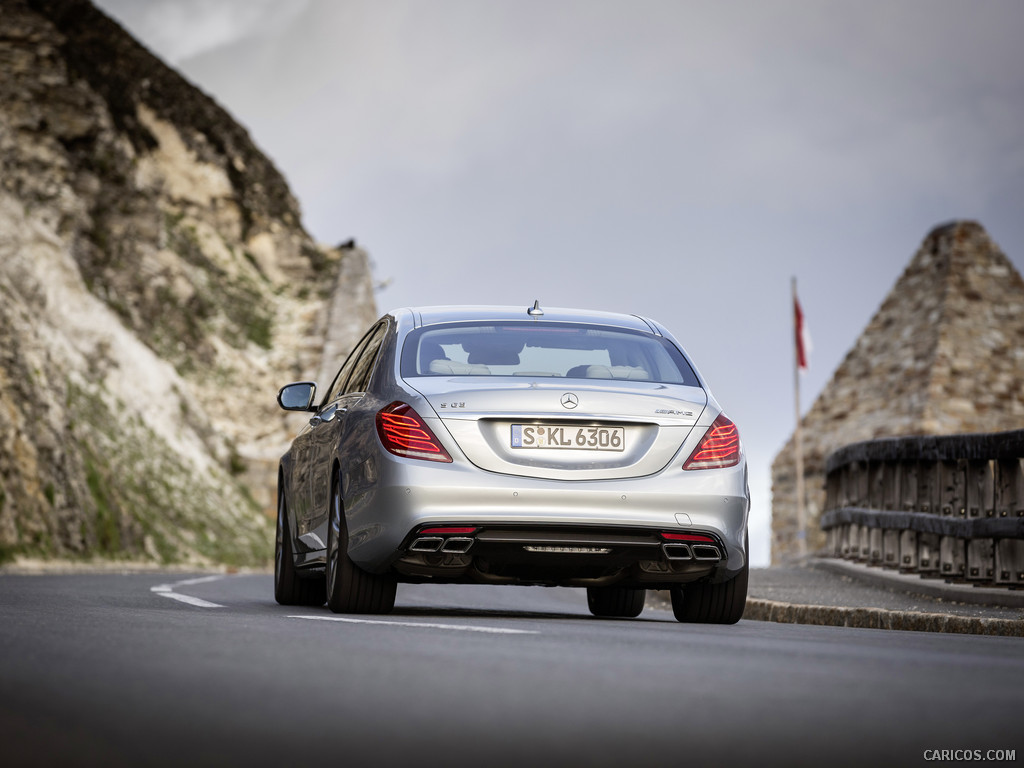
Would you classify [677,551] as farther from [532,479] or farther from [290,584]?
[290,584]

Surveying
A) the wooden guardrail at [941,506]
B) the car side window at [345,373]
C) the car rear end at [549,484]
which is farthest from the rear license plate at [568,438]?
the wooden guardrail at [941,506]

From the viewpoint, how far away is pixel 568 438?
806 centimetres

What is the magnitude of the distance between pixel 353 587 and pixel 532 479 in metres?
1.31

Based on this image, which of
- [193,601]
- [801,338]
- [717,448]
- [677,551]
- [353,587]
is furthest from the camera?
[801,338]

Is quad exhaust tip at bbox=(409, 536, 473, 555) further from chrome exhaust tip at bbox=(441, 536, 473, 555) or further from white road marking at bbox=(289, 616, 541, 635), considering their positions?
white road marking at bbox=(289, 616, 541, 635)

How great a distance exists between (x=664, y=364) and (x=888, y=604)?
384cm

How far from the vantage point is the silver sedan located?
7.99 meters

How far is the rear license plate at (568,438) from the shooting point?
8.05m

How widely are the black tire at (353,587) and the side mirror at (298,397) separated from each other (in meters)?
1.73

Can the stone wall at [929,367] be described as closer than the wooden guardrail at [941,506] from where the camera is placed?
No

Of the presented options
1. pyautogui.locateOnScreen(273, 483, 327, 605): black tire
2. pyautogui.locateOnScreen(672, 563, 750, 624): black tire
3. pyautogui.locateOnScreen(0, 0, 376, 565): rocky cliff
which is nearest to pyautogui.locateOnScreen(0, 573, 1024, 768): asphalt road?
pyautogui.locateOnScreen(672, 563, 750, 624): black tire

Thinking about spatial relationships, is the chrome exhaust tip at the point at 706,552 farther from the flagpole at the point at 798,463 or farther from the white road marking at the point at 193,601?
the flagpole at the point at 798,463

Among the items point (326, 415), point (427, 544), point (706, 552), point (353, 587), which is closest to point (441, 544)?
point (427, 544)

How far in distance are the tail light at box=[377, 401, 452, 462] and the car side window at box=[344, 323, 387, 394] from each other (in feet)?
2.75
